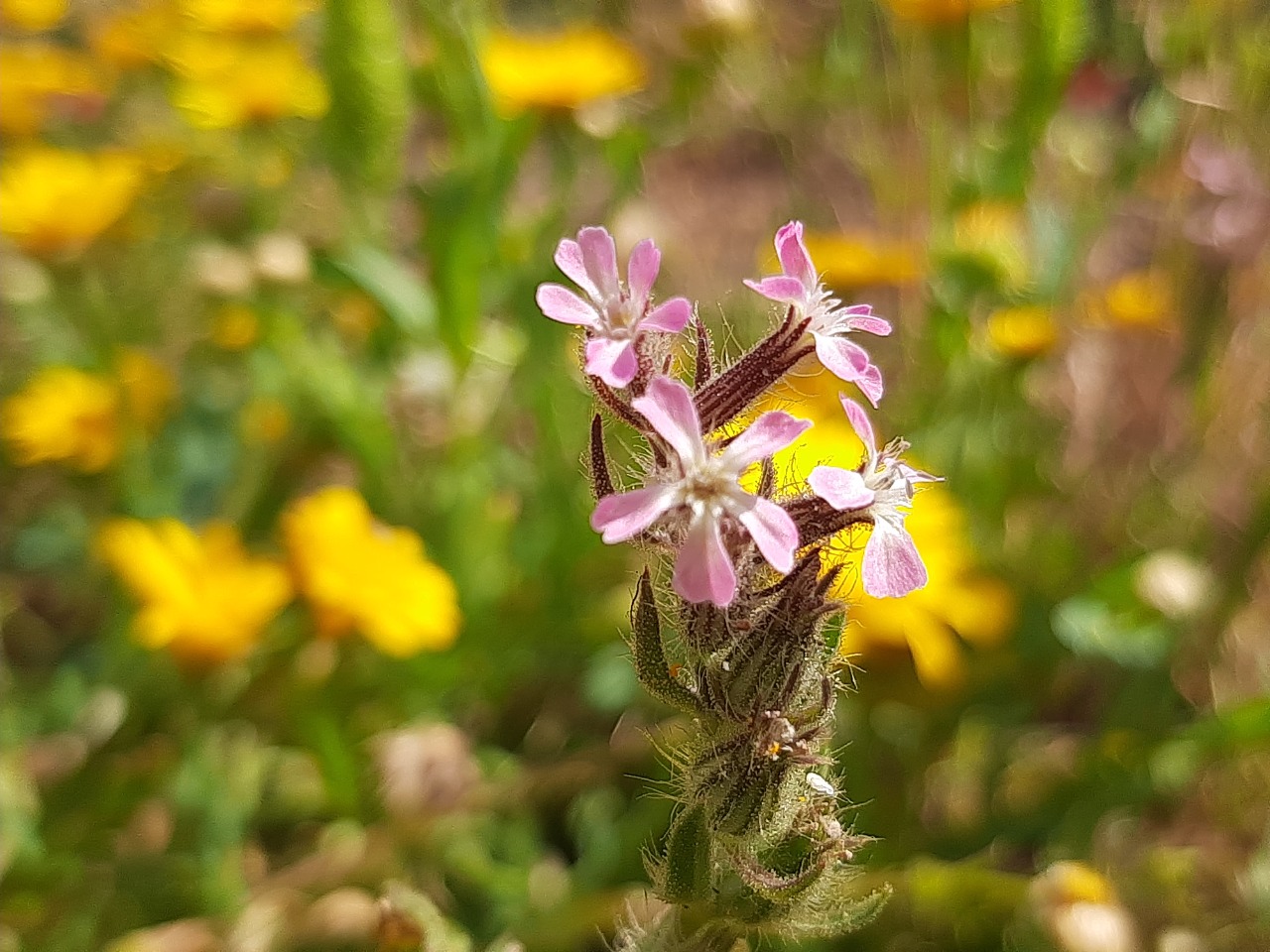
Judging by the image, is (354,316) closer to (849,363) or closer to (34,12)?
(34,12)

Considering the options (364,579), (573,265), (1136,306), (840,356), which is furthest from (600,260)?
(1136,306)

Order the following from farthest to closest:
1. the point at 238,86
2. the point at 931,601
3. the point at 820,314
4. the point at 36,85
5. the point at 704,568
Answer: the point at 36,85 → the point at 238,86 → the point at 931,601 → the point at 820,314 → the point at 704,568

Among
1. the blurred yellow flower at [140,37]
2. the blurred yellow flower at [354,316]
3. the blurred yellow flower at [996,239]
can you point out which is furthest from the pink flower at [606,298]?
the blurred yellow flower at [140,37]

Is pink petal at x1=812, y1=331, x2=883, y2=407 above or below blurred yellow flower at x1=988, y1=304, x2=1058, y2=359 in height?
above

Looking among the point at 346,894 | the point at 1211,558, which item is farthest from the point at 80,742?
the point at 1211,558

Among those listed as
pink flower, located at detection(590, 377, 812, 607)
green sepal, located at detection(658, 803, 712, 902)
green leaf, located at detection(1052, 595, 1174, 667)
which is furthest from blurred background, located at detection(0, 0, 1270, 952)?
pink flower, located at detection(590, 377, 812, 607)

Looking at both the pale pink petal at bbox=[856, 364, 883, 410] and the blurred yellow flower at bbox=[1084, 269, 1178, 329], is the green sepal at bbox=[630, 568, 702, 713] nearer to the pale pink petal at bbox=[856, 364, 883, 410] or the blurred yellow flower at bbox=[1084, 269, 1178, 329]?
the pale pink petal at bbox=[856, 364, 883, 410]
